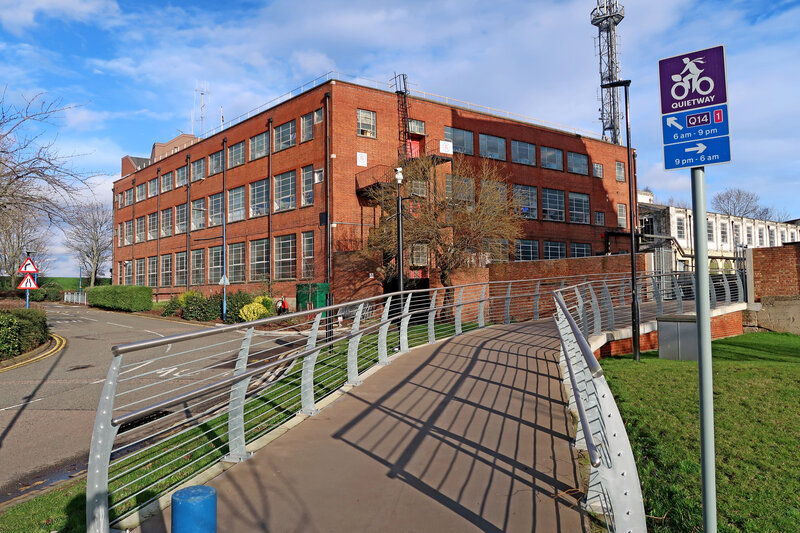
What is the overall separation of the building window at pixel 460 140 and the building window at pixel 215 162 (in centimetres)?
1772

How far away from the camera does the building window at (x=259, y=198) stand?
121 ft

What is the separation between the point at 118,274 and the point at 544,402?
62.0 m

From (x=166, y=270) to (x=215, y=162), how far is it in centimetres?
1289

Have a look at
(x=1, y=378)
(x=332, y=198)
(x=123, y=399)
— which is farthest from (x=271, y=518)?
(x=332, y=198)

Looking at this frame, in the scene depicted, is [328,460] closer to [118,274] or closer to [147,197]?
[147,197]

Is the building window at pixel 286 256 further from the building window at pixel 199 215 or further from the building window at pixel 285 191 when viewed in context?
the building window at pixel 199 215

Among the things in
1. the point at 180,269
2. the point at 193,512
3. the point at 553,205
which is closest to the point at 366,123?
the point at 553,205

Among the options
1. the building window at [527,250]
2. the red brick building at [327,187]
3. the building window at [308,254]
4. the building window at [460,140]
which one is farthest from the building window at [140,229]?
the building window at [527,250]

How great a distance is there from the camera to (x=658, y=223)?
50500mm

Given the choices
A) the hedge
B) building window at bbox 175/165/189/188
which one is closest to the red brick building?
building window at bbox 175/165/189/188

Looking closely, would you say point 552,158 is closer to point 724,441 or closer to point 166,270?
point 166,270

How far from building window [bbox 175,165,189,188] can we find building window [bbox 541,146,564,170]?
98.0 ft

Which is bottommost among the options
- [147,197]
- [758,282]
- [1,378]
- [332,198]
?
[1,378]

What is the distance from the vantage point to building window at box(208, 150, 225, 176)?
1644 inches
